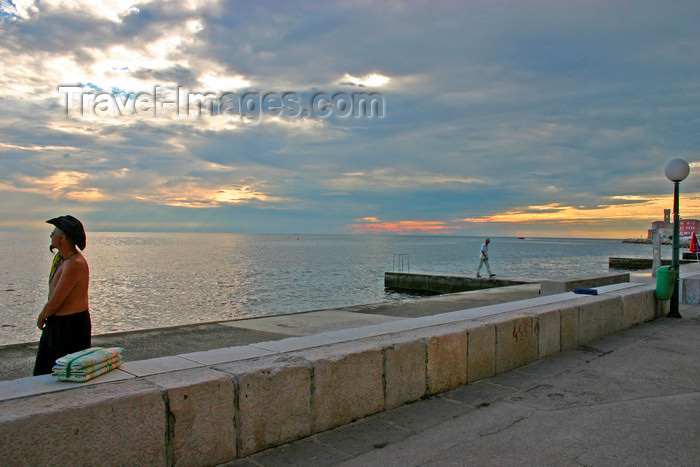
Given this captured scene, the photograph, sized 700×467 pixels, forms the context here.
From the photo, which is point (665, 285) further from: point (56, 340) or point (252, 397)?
point (56, 340)

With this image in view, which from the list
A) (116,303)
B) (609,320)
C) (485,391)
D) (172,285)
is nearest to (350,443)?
(485,391)

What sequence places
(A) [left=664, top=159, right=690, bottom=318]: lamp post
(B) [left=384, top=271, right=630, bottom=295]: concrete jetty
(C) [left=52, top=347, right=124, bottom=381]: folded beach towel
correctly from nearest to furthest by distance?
(C) [left=52, top=347, right=124, bottom=381]: folded beach towel, (A) [left=664, top=159, right=690, bottom=318]: lamp post, (B) [left=384, top=271, right=630, bottom=295]: concrete jetty

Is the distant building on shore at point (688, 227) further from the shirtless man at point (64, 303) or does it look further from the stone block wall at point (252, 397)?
the shirtless man at point (64, 303)

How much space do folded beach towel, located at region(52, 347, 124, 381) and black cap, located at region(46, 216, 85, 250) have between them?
1306 mm

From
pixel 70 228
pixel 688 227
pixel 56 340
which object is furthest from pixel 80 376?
pixel 688 227

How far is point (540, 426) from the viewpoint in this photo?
4.16 m

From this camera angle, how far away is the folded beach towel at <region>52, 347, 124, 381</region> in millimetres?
3141

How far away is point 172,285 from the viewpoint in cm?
3831

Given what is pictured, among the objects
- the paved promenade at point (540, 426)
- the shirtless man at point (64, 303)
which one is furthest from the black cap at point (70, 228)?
the paved promenade at point (540, 426)

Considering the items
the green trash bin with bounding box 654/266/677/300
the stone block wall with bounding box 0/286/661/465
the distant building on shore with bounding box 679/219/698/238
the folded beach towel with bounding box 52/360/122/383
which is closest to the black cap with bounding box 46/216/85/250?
the folded beach towel with bounding box 52/360/122/383

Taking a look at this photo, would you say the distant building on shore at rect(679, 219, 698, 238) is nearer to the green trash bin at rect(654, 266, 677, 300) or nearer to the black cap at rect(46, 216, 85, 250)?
the green trash bin at rect(654, 266, 677, 300)

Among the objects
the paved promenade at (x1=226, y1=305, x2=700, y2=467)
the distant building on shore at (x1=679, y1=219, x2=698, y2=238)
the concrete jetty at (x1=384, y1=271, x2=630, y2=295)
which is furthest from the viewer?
the distant building on shore at (x1=679, y1=219, x2=698, y2=238)

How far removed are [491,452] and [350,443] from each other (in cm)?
107

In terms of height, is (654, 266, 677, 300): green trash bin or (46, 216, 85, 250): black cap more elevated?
(46, 216, 85, 250): black cap
